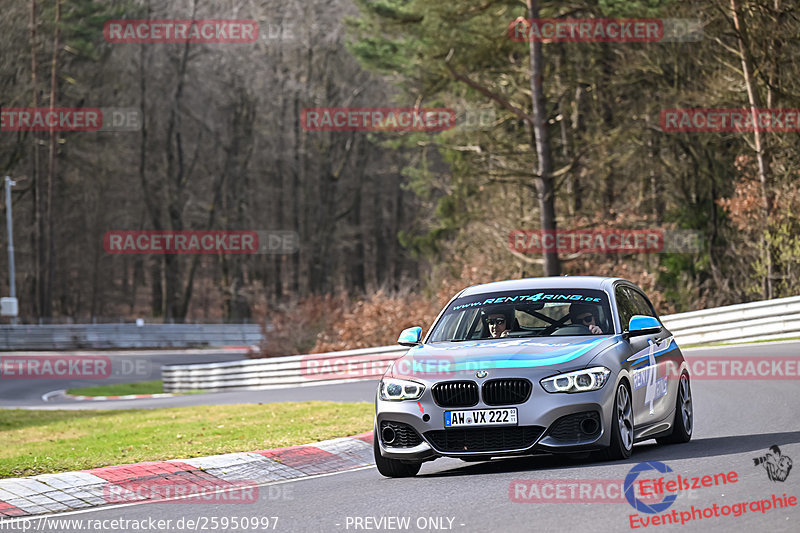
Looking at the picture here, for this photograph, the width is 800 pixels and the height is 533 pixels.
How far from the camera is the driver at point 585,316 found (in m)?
10.1

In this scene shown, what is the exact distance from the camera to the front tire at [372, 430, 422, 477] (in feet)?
31.0

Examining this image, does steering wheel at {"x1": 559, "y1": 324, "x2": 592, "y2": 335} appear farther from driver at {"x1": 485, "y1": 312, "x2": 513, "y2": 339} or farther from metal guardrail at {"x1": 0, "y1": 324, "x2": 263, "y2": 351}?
metal guardrail at {"x1": 0, "y1": 324, "x2": 263, "y2": 351}

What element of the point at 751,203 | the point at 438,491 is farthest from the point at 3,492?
the point at 751,203

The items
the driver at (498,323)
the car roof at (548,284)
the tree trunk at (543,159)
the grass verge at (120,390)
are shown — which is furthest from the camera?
the grass verge at (120,390)

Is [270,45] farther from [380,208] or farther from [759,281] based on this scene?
[759,281]

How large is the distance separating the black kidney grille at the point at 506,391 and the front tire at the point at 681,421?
2.48m

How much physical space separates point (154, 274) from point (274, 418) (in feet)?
184

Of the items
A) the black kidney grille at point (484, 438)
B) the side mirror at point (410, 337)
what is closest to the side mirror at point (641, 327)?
the black kidney grille at point (484, 438)

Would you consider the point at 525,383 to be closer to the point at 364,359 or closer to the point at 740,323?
the point at 740,323

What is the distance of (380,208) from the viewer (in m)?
79.3

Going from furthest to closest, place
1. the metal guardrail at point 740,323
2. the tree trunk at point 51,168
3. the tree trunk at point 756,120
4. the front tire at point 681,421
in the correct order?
the tree trunk at point 51,168, the tree trunk at point 756,120, the metal guardrail at point 740,323, the front tire at point 681,421

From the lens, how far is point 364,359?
26.6m

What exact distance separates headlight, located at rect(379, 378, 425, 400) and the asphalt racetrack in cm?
69

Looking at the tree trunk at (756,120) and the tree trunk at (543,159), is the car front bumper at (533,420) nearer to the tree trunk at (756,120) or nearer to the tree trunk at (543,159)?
the tree trunk at (756,120)
